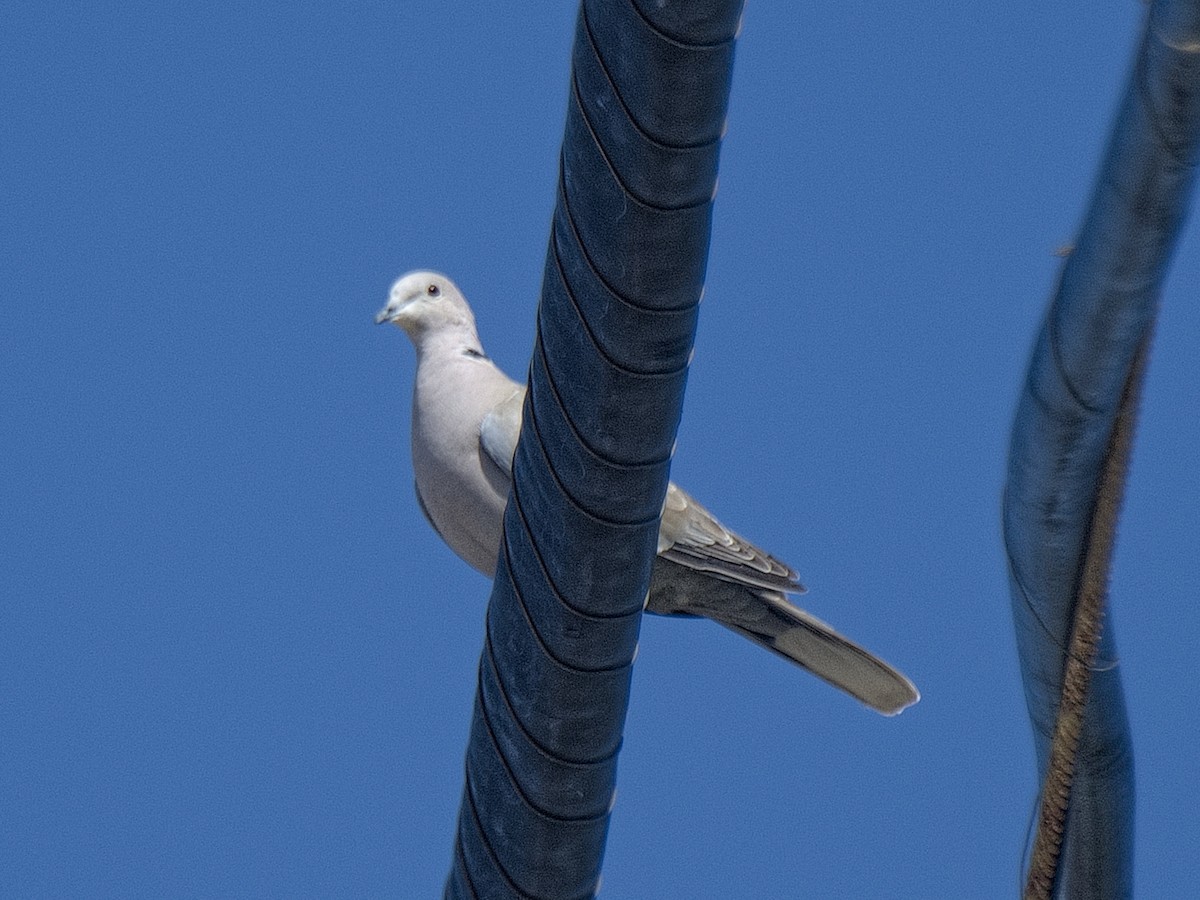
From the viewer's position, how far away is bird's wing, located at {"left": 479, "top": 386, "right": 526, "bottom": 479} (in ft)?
16.1

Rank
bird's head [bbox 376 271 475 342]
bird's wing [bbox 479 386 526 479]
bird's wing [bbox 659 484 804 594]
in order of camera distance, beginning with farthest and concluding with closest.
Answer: bird's head [bbox 376 271 475 342] → bird's wing [bbox 659 484 804 594] → bird's wing [bbox 479 386 526 479]

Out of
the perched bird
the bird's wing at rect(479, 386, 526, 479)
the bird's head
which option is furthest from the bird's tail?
the bird's head

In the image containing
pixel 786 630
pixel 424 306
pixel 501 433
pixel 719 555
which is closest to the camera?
pixel 501 433

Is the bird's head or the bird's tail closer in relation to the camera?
the bird's tail

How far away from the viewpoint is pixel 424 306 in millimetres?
5645

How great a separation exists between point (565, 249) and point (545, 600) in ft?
1.41

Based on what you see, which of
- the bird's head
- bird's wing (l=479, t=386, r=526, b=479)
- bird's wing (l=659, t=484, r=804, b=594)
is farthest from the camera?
the bird's head

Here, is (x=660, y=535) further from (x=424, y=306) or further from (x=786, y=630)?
(x=424, y=306)

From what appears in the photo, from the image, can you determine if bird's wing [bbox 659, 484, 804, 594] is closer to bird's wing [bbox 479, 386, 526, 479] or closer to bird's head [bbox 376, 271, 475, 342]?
bird's wing [bbox 479, 386, 526, 479]

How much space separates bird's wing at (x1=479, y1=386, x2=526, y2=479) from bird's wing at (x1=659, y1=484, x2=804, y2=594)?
50cm

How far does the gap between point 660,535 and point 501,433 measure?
0.50 m

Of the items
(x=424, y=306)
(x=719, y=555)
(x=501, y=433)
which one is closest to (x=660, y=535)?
(x=719, y=555)

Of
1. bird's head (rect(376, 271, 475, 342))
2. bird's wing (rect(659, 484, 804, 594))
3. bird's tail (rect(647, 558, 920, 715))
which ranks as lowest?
bird's tail (rect(647, 558, 920, 715))

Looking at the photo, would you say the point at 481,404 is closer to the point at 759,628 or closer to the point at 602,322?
the point at 759,628
